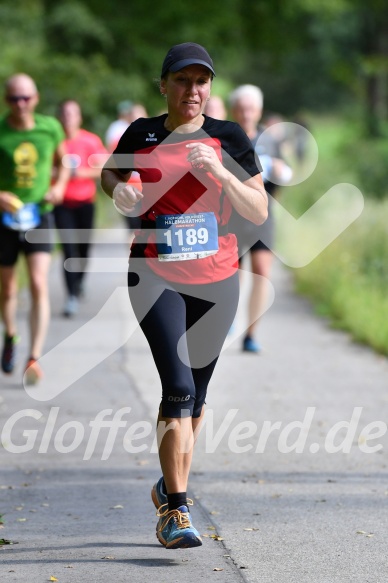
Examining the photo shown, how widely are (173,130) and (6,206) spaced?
3.95 meters

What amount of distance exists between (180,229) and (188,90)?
1.81ft

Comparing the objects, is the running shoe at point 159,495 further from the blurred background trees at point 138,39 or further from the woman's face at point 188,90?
the blurred background trees at point 138,39

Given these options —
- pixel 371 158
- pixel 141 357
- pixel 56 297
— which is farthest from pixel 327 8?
pixel 141 357

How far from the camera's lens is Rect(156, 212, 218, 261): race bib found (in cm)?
522

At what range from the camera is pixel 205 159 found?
5027mm

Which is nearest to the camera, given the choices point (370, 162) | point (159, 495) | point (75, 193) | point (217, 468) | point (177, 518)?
point (177, 518)

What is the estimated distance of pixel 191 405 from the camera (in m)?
5.26

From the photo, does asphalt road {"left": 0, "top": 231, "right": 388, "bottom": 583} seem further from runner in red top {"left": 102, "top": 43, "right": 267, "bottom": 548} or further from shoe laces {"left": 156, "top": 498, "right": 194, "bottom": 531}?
runner in red top {"left": 102, "top": 43, "right": 267, "bottom": 548}

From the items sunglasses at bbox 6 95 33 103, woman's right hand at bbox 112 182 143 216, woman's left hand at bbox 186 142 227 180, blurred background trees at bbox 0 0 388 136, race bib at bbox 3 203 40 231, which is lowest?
race bib at bbox 3 203 40 231

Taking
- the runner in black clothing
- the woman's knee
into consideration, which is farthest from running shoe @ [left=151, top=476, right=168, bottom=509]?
the runner in black clothing

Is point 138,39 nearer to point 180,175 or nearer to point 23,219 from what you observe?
point 23,219

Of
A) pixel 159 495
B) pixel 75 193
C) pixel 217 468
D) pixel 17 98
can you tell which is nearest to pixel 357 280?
pixel 75 193

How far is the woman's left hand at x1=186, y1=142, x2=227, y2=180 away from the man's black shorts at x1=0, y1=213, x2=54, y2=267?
4.25 m

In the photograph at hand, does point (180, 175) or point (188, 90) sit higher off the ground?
point (188, 90)
